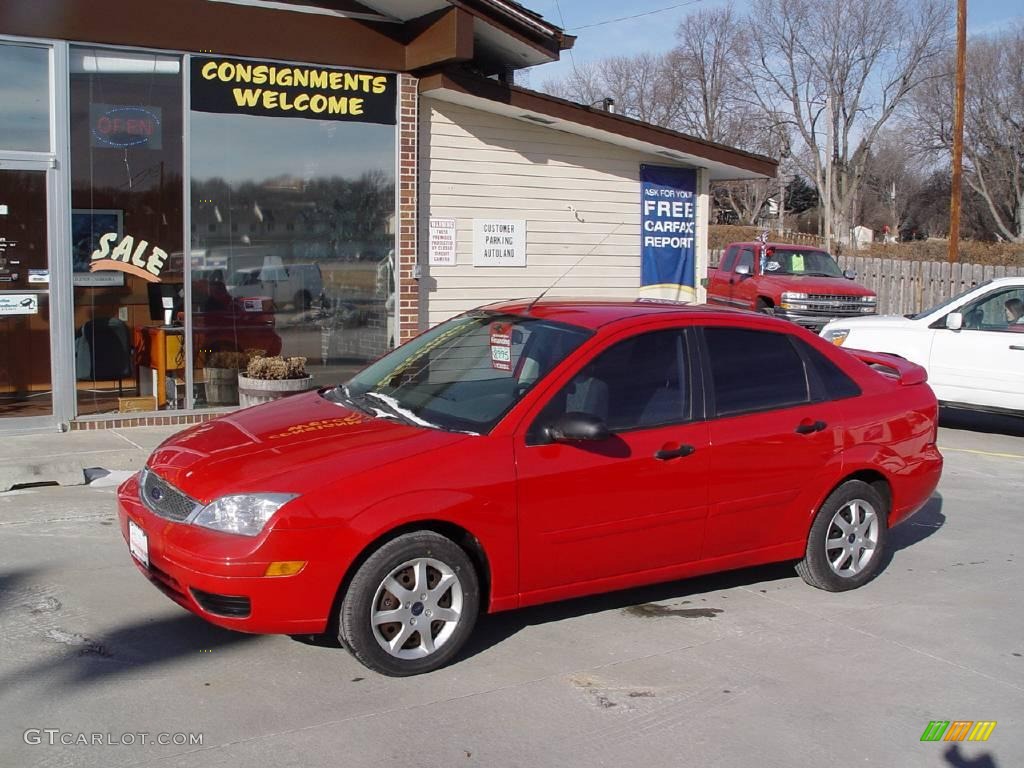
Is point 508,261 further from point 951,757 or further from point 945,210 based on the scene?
point 945,210

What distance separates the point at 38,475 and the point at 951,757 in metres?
6.93

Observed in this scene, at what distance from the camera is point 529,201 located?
1261cm

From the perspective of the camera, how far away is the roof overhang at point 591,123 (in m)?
11.4

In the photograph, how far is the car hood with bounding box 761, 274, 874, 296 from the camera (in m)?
19.3

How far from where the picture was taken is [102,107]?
32.7 ft

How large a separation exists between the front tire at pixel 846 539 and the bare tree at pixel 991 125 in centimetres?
5171

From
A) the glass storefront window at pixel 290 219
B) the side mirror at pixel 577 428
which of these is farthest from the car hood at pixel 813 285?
the side mirror at pixel 577 428

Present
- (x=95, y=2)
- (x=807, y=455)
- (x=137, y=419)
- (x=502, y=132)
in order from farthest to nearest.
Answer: (x=502, y=132) < (x=137, y=419) < (x=95, y=2) < (x=807, y=455)

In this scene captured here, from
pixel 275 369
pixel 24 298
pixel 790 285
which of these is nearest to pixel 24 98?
pixel 24 298

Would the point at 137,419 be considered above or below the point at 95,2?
below

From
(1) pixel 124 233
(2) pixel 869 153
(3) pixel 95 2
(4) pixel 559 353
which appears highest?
(2) pixel 869 153

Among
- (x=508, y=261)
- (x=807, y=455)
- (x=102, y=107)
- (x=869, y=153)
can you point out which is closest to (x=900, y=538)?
(x=807, y=455)

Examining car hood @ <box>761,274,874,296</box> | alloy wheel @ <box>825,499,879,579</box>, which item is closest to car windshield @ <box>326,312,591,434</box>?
alloy wheel @ <box>825,499,879,579</box>

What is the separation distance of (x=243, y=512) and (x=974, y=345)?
9.85 metres
